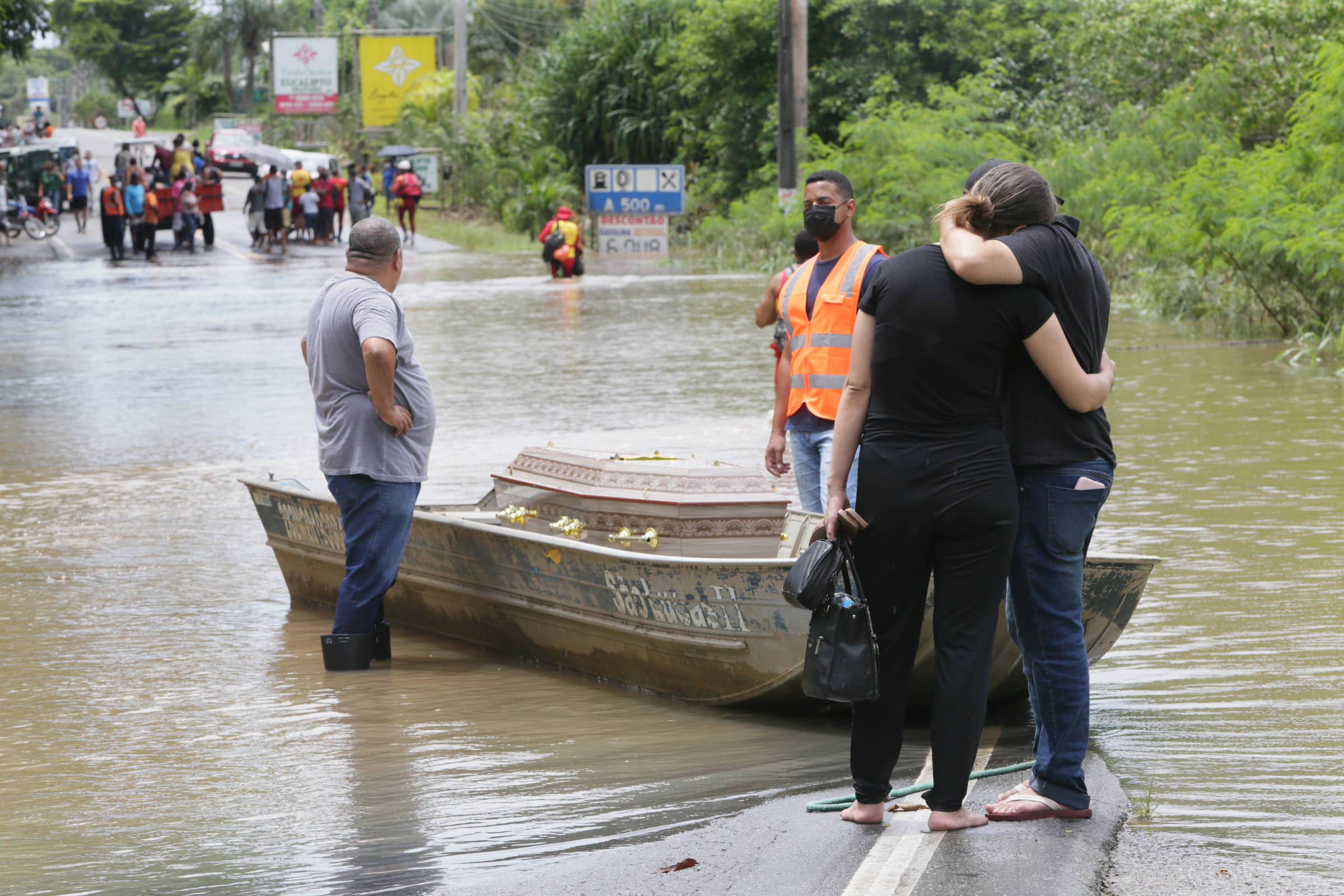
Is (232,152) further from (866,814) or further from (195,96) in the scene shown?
(866,814)

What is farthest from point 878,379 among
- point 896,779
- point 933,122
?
point 933,122

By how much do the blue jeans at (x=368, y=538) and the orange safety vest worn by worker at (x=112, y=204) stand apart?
1091 inches

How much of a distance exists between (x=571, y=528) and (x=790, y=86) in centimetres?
1938

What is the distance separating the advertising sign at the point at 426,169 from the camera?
46938mm


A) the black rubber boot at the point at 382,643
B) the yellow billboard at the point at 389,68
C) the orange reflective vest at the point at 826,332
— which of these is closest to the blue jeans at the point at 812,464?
the orange reflective vest at the point at 826,332

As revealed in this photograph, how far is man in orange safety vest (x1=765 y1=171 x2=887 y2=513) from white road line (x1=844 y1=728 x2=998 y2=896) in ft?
5.82

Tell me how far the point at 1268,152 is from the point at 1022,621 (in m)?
14.9

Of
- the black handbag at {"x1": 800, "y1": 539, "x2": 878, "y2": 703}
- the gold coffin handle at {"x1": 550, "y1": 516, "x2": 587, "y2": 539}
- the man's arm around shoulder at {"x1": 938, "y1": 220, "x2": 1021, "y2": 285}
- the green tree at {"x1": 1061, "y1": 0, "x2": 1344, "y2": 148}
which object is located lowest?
the gold coffin handle at {"x1": 550, "y1": 516, "x2": 587, "y2": 539}

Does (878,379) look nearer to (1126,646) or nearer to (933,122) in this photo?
(1126,646)

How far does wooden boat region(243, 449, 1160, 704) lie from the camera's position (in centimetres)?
568

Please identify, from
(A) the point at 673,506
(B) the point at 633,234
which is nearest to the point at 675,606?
(A) the point at 673,506

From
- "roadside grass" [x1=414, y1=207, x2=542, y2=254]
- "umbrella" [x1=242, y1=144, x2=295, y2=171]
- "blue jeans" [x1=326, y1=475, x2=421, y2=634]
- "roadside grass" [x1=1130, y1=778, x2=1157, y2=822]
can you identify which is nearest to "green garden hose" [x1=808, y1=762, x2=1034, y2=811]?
"roadside grass" [x1=1130, y1=778, x2=1157, y2=822]

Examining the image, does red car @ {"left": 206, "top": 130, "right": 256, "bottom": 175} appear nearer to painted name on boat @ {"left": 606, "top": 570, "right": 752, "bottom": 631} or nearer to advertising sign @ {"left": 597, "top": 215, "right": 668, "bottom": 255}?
advertising sign @ {"left": 597, "top": 215, "right": 668, "bottom": 255}

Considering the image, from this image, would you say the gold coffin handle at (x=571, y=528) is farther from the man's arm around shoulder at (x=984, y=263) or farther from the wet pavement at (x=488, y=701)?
the man's arm around shoulder at (x=984, y=263)
